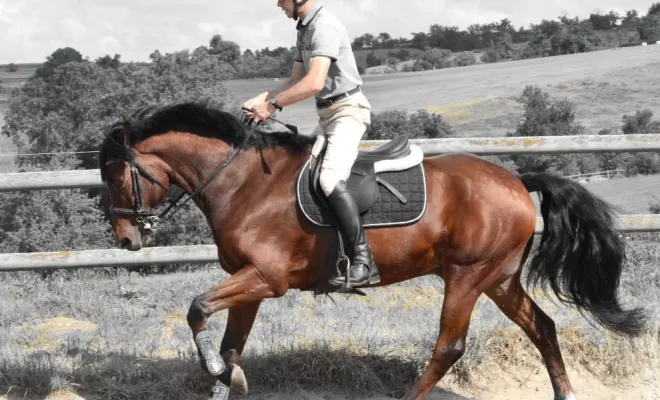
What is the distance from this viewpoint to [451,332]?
17.2ft

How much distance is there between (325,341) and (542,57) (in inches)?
2905

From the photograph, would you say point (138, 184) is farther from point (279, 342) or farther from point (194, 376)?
point (279, 342)

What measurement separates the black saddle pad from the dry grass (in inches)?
48.0

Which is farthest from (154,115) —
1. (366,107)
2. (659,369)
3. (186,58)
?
(186,58)

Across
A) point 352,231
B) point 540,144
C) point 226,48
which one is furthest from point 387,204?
point 226,48

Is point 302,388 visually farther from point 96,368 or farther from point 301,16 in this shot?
point 301,16

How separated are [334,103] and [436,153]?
2362mm

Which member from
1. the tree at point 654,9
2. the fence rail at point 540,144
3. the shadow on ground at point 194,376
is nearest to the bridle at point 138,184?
the shadow on ground at point 194,376

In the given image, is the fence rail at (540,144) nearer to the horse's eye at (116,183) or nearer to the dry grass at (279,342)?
the dry grass at (279,342)

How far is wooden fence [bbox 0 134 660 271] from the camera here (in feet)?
23.4

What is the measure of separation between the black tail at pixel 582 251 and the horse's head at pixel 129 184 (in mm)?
2563

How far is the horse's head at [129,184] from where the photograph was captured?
5023 millimetres

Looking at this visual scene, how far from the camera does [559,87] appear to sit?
5728cm

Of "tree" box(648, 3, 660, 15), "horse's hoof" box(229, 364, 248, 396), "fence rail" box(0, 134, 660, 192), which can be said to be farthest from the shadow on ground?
"tree" box(648, 3, 660, 15)
